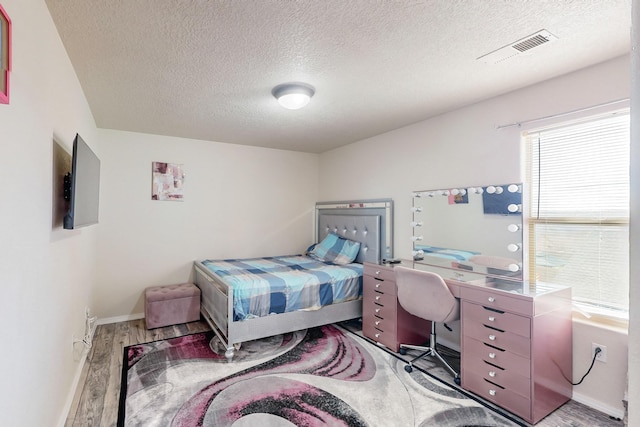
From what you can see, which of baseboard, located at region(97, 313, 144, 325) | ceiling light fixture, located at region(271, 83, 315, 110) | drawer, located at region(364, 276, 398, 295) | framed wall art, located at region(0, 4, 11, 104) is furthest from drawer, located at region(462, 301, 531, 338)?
baseboard, located at region(97, 313, 144, 325)

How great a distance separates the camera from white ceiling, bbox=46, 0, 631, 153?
169cm

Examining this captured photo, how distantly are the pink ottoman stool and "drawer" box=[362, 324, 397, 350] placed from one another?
2031 mm

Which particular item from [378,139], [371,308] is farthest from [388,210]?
[371,308]

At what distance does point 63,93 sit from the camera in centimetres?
204

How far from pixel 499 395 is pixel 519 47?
7.55ft

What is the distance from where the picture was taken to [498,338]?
88.5 inches

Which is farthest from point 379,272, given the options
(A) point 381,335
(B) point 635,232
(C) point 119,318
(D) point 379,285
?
(C) point 119,318

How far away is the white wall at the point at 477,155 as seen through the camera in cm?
219

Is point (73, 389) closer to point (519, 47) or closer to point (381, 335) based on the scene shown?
point (381, 335)

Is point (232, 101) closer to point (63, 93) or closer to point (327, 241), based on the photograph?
point (63, 93)

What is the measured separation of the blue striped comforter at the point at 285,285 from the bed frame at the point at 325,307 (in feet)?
→ 0.23

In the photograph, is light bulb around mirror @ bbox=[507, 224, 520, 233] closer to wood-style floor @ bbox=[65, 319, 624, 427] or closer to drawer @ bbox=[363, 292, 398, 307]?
drawer @ bbox=[363, 292, 398, 307]

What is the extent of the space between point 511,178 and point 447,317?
1286mm

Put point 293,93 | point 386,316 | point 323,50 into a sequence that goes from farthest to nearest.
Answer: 1. point 386,316
2. point 293,93
3. point 323,50
